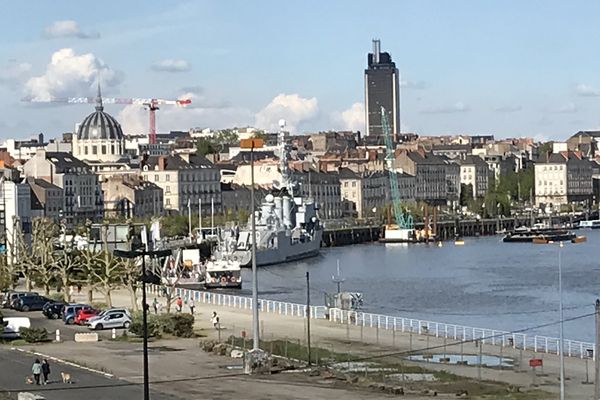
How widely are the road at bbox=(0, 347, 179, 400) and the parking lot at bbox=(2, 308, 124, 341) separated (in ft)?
22.4

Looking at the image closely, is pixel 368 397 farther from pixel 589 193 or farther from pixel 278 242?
pixel 589 193

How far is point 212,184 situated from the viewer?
454 feet

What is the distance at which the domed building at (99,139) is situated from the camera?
512 feet

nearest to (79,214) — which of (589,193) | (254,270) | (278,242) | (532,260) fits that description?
(278,242)

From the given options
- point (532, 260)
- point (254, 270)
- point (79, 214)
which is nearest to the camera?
point (254, 270)

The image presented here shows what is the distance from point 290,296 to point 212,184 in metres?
70.4

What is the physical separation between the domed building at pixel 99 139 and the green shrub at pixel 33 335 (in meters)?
115

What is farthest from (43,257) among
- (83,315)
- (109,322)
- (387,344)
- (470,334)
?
(387,344)

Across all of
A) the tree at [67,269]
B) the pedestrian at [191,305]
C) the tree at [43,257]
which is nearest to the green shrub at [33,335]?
the pedestrian at [191,305]

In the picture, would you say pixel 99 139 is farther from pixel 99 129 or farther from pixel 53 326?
pixel 53 326

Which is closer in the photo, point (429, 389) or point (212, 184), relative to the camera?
point (429, 389)

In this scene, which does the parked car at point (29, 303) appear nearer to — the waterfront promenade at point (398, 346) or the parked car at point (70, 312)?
the parked car at point (70, 312)

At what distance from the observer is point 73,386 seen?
31.5 m

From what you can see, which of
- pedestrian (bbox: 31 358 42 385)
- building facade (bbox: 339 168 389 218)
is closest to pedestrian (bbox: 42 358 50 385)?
pedestrian (bbox: 31 358 42 385)
